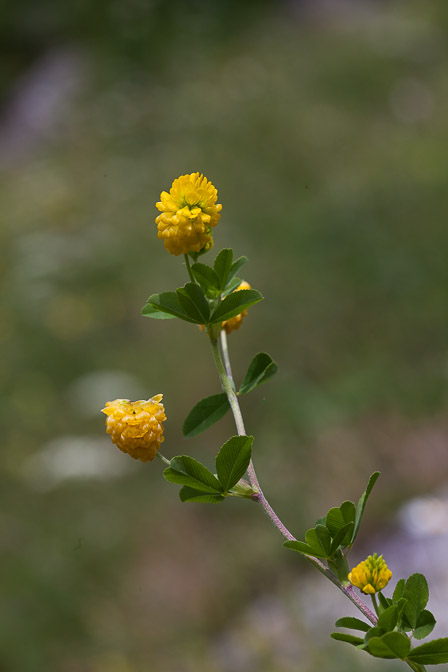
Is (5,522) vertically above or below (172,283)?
below

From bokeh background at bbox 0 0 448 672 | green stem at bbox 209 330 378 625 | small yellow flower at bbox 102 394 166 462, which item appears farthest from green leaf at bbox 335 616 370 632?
bokeh background at bbox 0 0 448 672

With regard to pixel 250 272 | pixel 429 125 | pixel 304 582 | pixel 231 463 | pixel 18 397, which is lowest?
pixel 231 463

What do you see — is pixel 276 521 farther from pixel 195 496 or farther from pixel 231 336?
pixel 231 336

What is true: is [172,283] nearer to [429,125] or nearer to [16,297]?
[16,297]

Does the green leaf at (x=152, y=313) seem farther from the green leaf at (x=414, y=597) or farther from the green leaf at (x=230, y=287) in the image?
the green leaf at (x=414, y=597)

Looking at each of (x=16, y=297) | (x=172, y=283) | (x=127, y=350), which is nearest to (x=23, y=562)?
(x=127, y=350)

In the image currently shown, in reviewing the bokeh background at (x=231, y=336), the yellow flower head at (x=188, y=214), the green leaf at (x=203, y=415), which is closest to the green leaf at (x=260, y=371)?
the green leaf at (x=203, y=415)
